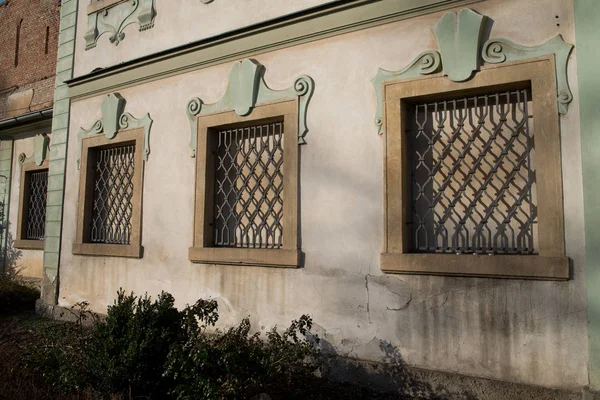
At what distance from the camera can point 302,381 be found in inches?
183

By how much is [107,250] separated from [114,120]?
183cm

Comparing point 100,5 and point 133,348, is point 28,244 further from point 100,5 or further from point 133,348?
point 133,348

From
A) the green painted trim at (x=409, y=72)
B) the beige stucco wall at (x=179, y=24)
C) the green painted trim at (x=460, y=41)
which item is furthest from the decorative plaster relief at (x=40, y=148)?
the green painted trim at (x=460, y=41)

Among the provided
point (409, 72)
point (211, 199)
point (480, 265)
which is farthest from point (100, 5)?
point (480, 265)

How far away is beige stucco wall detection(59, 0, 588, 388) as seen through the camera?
3986 millimetres

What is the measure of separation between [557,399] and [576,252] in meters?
1.13

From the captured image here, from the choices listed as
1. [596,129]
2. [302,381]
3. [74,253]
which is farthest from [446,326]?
[74,253]

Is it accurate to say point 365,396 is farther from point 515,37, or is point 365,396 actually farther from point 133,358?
point 515,37

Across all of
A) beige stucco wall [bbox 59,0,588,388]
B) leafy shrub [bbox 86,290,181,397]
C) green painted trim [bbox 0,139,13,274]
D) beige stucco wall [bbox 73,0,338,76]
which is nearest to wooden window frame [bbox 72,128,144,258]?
beige stucco wall [bbox 59,0,588,388]

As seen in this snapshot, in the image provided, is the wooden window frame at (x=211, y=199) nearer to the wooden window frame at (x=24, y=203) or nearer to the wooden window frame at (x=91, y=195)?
the wooden window frame at (x=91, y=195)

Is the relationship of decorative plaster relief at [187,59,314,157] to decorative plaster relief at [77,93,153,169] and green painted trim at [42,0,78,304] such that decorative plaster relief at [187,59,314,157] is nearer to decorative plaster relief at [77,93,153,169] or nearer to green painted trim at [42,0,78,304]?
decorative plaster relief at [77,93,153,169]

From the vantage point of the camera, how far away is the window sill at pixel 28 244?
32.4ft

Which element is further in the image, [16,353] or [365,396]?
[16,353]

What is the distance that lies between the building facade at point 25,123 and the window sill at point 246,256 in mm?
5201
